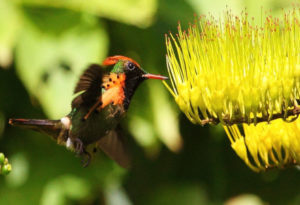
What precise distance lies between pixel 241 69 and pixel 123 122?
1.29 metres

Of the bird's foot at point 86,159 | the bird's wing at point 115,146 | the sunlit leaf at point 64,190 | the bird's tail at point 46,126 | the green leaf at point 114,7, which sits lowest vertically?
the sunlit leaf at point 64,190

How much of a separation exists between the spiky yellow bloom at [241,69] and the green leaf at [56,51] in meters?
1.04

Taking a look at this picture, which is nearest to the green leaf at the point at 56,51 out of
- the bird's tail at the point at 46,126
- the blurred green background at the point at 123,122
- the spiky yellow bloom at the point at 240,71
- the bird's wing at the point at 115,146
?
the blurred green background at the point at 123,122

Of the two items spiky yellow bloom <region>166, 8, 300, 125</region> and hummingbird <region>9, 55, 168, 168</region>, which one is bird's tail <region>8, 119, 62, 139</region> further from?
spiky yellow bloom <region>166, 8, 300, 125</region>

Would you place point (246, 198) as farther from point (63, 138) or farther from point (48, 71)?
point (63, 138)

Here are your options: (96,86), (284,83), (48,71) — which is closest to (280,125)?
(284,83)

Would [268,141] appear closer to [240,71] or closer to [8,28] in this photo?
[240,71]

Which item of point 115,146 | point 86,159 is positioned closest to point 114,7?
point 115,146

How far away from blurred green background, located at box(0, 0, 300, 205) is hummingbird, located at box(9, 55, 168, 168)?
828mm

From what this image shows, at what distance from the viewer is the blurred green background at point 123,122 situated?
256cm

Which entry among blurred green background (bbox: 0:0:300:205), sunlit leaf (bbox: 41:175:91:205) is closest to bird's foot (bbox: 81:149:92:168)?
blurred green background (bbox: 0:0:300:205)

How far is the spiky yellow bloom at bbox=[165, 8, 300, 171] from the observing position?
4.71 feet

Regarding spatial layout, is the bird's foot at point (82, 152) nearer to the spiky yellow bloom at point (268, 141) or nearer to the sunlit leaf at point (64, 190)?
the spiky yellow bloom at point (268, 141)

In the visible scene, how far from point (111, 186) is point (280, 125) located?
147cm
